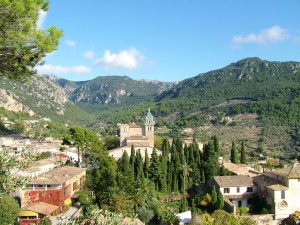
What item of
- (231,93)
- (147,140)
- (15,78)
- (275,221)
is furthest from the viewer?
(231,93)

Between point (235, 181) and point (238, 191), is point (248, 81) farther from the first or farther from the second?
point (238, 191)

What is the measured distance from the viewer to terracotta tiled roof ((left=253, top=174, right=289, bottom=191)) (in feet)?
119

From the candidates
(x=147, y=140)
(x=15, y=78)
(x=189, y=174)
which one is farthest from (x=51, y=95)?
(x=15, y=78)

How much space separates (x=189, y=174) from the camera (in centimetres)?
4616

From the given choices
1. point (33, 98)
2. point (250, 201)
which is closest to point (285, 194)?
point (250, 201)

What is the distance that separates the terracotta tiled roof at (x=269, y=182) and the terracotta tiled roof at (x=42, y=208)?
71.7 feet

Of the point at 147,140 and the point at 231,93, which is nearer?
the point at 147,140

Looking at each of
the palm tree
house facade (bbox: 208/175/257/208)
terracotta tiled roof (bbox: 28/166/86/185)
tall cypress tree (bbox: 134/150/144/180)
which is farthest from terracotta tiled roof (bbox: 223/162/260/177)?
terracotta tiled roof (bbox: 28/166/86/185)

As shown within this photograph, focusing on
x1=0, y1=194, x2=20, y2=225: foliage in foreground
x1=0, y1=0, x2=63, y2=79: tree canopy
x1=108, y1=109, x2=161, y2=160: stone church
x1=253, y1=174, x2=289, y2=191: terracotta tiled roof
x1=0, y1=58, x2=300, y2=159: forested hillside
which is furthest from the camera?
x1=0, y1=58, x2=300, y2=159: forested hillside

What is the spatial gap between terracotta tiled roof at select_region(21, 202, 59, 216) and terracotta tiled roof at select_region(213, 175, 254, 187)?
17.9m

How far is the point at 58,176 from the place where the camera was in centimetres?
4175

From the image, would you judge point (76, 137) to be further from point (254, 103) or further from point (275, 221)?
point (254, 103)

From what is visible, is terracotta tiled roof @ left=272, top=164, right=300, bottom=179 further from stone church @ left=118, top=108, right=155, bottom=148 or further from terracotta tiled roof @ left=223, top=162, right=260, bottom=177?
stone church @ left=118, top=108, right=155, bottom=148

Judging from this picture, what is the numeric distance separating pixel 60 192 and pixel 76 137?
1227 cm
